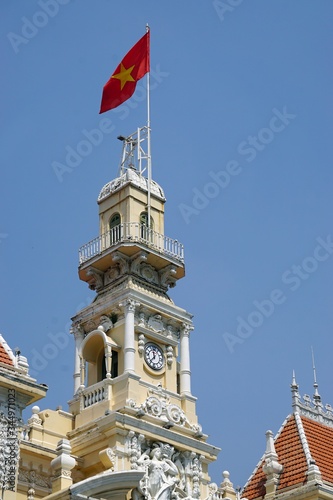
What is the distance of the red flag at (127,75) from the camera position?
1887 inches

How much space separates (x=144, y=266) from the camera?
148ft

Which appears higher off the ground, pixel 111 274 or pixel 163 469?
pixel 111 274

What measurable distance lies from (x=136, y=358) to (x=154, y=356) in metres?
1.10

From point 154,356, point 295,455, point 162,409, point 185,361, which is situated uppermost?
point 185,361

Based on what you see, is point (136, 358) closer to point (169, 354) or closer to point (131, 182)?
point (169, 354)

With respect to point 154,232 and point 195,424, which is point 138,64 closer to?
point 154,232

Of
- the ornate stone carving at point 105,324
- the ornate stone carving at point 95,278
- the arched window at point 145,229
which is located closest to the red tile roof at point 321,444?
the ornate stone carving at point 105,324

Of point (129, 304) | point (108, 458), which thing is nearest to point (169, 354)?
point (129, 304)

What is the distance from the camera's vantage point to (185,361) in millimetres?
44594

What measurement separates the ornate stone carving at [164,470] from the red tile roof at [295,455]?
115 inches

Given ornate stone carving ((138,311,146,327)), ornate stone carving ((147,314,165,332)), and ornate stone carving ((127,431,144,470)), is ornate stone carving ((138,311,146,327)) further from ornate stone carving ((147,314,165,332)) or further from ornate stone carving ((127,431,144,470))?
ornate stone carving ((127,431,144,470))

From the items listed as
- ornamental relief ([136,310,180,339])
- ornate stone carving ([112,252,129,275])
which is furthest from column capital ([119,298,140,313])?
ornate stone carving ([112,252,129,275])

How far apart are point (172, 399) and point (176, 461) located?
2.60 metres

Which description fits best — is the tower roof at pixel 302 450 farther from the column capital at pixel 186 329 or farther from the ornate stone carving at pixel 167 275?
the ornate stone carving at pixel 167 275
